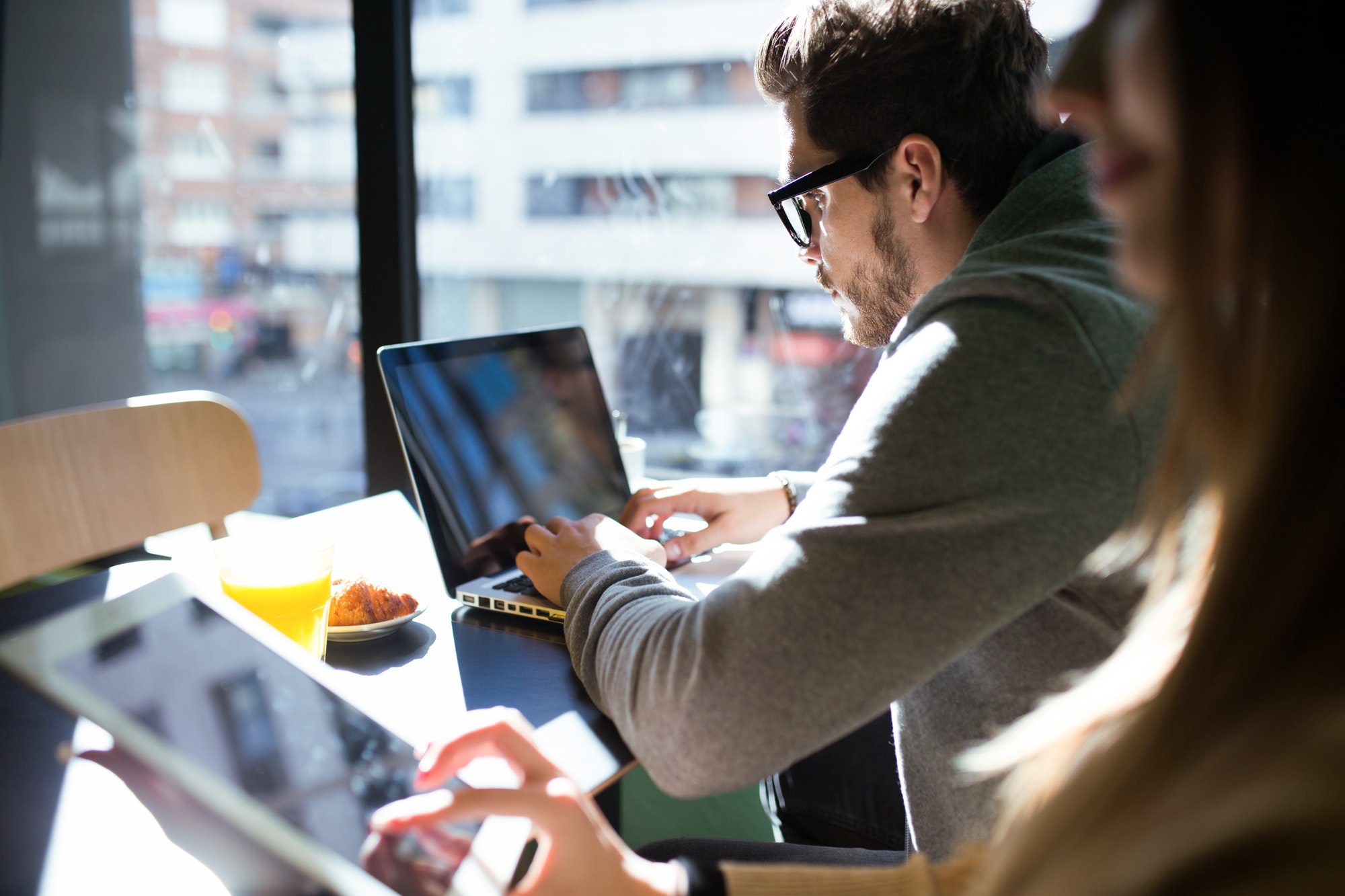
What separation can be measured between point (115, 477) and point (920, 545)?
1191 mm

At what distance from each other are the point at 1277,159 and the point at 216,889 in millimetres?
614

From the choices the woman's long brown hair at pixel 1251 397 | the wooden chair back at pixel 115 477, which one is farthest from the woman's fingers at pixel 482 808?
the wooden chair back at pixel 115 477

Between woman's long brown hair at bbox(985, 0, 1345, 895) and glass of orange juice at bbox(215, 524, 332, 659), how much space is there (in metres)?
0.57

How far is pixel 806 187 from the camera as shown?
3.08 feet

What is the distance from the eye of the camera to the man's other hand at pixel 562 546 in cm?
89

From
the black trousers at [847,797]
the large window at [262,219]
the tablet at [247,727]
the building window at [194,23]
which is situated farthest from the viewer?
the building window at [194,23]

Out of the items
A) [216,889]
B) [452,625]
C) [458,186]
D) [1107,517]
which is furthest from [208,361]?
[1107,517]

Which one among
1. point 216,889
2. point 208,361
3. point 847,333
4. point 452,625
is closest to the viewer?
point 216,889

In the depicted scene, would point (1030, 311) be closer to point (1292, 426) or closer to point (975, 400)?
point (975, 400)

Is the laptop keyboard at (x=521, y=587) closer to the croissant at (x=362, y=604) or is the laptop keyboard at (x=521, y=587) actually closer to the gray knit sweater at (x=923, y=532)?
the croissant at (x=362, y=604)

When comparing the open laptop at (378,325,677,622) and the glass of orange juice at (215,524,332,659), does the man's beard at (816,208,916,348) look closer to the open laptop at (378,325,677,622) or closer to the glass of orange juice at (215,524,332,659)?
the open laptop at (378,325,677,622)

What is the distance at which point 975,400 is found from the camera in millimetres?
621

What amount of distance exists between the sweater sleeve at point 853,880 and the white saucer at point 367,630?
38 centimetres

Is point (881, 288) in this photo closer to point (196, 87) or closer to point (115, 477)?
point (115, 477)
